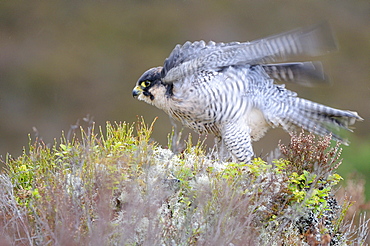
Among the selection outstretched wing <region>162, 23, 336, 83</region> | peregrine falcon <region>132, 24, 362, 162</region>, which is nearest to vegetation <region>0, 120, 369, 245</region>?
peregrine falcon <region>132, 24, 362, 162</region>

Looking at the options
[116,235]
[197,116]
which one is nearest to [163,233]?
[116,235]

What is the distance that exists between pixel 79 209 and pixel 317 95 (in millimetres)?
10492

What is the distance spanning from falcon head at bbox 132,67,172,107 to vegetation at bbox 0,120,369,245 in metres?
0.58

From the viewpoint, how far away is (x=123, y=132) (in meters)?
3.62

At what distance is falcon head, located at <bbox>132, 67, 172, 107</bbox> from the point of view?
13.3 feet

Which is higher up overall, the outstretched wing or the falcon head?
the outstretched wing

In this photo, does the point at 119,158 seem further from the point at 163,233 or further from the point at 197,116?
the point at 197,116

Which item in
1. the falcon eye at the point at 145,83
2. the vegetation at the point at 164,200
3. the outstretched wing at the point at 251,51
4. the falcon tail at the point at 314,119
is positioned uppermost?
the outstretched wing at the point at 251,51

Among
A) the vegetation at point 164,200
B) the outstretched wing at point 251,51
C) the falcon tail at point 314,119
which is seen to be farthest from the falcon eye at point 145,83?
the falcon tail at point 314,119

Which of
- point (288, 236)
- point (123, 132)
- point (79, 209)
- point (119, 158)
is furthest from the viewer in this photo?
point (123, 132)

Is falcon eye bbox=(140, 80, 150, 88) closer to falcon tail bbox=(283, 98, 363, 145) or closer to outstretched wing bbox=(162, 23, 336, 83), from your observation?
outstretched wing bbox=(162, 23, 336, 83)

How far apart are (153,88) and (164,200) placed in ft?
4.88

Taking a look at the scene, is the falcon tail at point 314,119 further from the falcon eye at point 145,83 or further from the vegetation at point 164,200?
the falcon eye at point 145,83

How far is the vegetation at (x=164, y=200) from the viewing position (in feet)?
7.84
